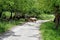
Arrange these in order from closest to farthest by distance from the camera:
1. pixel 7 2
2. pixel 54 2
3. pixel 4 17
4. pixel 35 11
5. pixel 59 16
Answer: pixel 54 2 < pixel 7 2 < pixel 59 16 < pixel 4 17 < pixel 35 11

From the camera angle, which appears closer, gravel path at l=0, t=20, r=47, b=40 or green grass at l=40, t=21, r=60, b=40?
gravel path at l=0, t=20, r=47, b=40

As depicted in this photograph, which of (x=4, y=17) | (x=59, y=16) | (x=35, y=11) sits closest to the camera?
(x=59, y=16)

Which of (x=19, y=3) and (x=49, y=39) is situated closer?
(x=49, y=39)

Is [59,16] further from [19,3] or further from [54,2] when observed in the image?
[19,3]

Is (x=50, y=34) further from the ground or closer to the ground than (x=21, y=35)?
closer to the ground

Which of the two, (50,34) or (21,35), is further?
(50,34)

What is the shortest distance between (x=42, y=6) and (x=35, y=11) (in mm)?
17332

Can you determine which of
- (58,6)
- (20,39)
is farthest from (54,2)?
(20,39)

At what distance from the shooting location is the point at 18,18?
34.6m

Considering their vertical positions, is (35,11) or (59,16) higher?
(59,16)

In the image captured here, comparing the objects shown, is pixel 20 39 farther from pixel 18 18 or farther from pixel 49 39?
pixel 18 18

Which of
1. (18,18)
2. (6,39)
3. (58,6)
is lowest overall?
(18,18)

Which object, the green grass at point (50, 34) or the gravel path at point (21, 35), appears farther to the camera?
the green grass at point (50, 34)

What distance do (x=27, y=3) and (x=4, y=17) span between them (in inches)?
502
